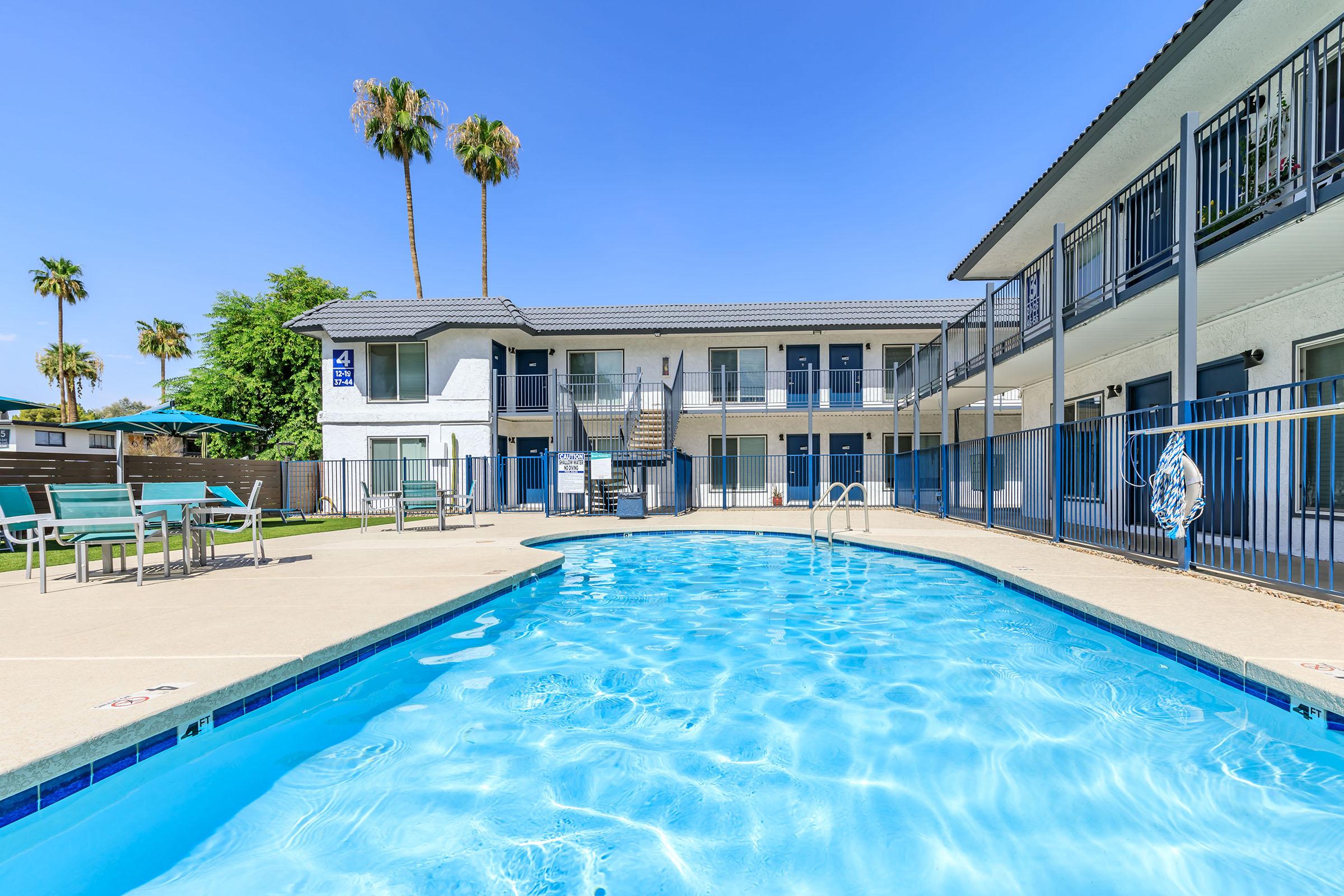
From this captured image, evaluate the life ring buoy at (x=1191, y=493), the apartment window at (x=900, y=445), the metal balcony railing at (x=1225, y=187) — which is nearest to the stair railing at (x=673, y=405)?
the apartment window at (x=900, y=445)

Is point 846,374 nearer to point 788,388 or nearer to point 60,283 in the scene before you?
point 788,388

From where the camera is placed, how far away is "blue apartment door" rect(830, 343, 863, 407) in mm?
19828

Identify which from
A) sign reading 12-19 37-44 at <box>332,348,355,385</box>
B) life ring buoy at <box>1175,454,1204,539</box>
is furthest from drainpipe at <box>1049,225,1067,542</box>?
sign reading 12-19 37-44 at <box>332,348,355,385</box>

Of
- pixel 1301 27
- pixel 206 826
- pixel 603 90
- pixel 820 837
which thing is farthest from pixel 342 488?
pixel 1301 27

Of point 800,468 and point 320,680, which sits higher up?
point 800,468

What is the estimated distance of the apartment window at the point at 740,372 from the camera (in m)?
20.2

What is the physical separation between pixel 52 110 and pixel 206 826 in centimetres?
1996

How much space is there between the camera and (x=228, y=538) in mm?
11086

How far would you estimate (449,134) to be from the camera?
2616cm

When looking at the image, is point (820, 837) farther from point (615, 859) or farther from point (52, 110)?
point (52, 110)

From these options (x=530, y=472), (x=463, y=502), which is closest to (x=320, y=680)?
(x=463, y=502)

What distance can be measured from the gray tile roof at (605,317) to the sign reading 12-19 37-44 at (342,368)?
34.1 inches

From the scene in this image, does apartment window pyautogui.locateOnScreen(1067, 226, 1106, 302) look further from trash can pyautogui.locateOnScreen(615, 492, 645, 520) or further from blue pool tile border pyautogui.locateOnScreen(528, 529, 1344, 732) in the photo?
trash can pyautogui.locateOnScreen(615, 492, 645, 520)

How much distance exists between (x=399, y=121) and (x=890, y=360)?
869 inches
